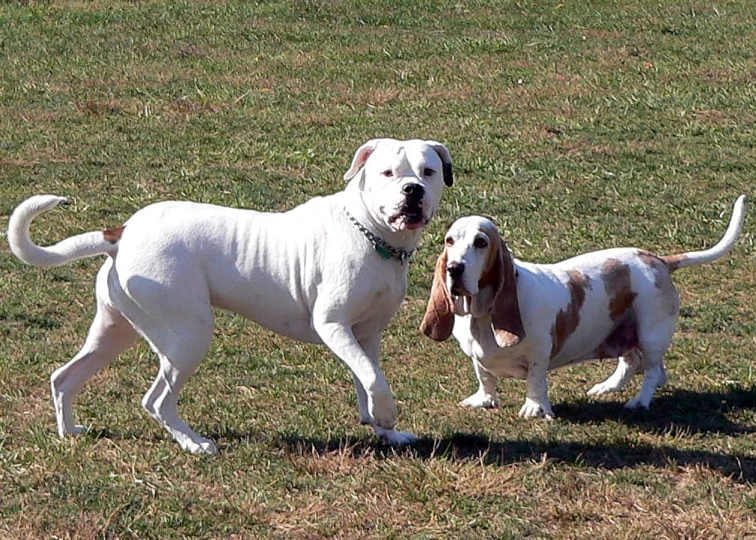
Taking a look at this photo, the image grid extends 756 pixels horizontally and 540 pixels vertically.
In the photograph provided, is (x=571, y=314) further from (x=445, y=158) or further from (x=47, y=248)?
(x=47, y=248)

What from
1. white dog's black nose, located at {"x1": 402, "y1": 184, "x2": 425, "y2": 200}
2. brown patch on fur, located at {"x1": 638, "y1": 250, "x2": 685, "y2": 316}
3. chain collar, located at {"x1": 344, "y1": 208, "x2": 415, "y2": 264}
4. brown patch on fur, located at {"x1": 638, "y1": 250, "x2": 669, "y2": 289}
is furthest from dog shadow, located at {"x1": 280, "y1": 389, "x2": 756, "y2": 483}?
white dog's black nose, located at {"x1": 402, "y1": 184, "x2": 425, "y2": 200}

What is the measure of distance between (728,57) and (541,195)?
5429mm

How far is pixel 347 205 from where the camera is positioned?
616cm

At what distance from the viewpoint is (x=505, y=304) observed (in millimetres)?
6457

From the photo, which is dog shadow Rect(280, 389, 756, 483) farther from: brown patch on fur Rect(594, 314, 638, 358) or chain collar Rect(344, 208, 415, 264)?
chain collar Rect(344, 208, 415, 264)

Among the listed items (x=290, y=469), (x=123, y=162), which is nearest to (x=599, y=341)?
(x=290, y=469)

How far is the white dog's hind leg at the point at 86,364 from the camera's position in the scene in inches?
251

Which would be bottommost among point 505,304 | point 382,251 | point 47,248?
point 505,304

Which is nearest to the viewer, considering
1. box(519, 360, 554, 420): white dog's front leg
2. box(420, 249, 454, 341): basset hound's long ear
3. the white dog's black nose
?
the white dog's black nose

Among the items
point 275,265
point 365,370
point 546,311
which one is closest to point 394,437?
point 365,370

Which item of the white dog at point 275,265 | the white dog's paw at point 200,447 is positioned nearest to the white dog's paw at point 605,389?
the white dog at point 275,265

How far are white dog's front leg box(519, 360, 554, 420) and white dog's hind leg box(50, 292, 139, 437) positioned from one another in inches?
72.6

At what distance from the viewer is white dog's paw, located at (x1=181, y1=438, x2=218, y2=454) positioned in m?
6.12

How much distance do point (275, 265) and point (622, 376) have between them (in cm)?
210
